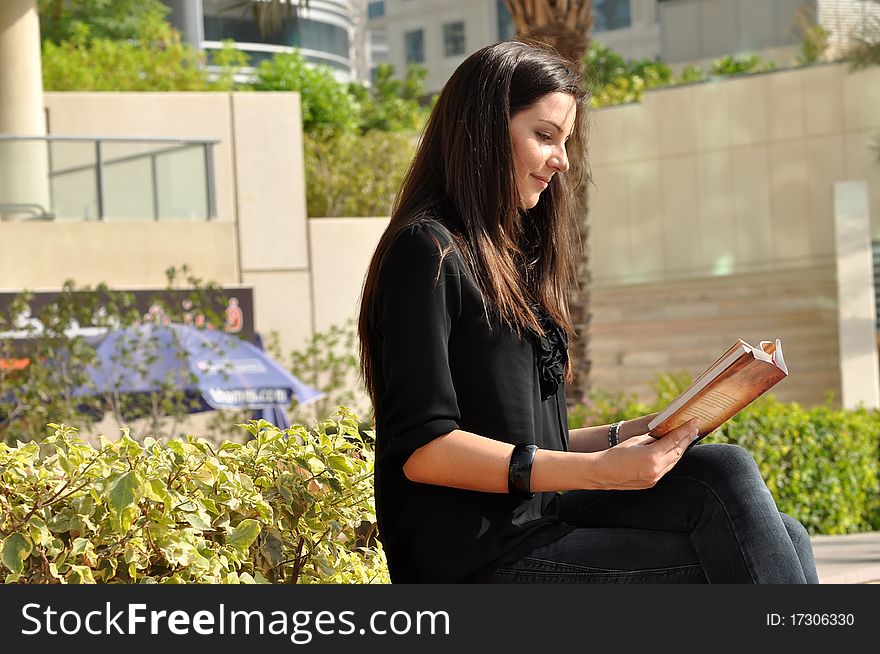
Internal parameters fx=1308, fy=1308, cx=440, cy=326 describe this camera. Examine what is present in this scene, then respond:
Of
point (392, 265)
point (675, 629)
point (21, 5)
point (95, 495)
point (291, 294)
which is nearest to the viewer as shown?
point (675, 629)

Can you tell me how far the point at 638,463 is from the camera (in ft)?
7.86

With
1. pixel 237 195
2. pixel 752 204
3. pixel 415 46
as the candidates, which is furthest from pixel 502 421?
pixel 415 46

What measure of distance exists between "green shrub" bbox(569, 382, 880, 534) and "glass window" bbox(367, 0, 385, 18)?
58.2 metres

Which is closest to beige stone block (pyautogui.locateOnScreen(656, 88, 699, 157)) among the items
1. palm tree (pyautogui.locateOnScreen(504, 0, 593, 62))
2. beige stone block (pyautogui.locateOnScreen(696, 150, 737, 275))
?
beige stone block (pyautogui.locateOnScreen(696, 150, 737, 275))

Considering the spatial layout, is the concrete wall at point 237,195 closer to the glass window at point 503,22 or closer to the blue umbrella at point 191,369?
the blue umbrella at point 191,369

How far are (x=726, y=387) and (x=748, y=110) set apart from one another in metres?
24.1

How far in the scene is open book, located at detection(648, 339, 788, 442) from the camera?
238 cm

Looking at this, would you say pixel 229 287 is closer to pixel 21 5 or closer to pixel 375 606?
pixel 21 5

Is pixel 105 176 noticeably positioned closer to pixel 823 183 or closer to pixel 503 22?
pixel 823 183

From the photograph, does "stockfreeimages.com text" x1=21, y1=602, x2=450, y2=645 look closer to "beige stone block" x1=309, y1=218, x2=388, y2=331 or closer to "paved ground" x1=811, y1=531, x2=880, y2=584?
"paved ground" x1=811, y1=531, x2=880, y2=584

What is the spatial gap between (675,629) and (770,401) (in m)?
9.01

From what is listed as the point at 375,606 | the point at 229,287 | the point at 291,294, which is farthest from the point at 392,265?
the point at 291,294

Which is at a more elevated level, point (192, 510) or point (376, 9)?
point (376, 9)

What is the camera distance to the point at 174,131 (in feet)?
64.5
